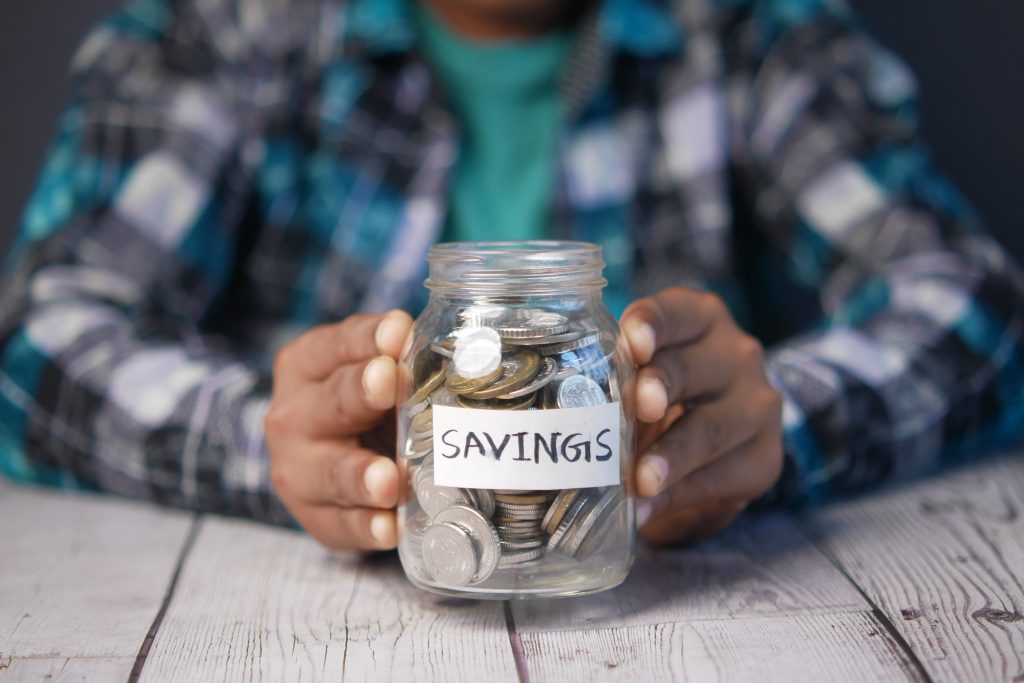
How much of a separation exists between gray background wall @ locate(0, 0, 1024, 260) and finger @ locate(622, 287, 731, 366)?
1.17 meters

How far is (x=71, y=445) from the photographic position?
1.10 metres

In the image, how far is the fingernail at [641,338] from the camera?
0.73 m

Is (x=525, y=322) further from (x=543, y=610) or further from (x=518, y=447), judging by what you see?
(x=543, y=610)

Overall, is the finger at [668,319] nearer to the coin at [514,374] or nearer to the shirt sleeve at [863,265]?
the coin at [514,374]

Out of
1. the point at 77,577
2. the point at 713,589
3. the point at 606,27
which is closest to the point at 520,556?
the point at 713,589

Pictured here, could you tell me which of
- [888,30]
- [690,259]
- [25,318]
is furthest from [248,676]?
[888,30]

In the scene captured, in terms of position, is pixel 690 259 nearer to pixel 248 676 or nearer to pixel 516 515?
pixel 516 515

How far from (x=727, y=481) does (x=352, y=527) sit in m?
0.31

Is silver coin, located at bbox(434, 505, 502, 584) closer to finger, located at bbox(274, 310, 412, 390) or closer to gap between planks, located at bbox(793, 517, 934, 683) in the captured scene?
finger, located at bbox(274, 310, 412, 390)

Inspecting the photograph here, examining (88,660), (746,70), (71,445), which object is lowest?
(71,445)

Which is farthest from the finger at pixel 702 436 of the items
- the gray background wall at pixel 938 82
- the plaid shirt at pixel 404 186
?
the gray background wall at pixel 938 82

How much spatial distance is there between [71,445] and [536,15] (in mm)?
837

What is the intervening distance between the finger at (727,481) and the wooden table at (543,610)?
0.07 meters

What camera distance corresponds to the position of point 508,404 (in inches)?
26.4
